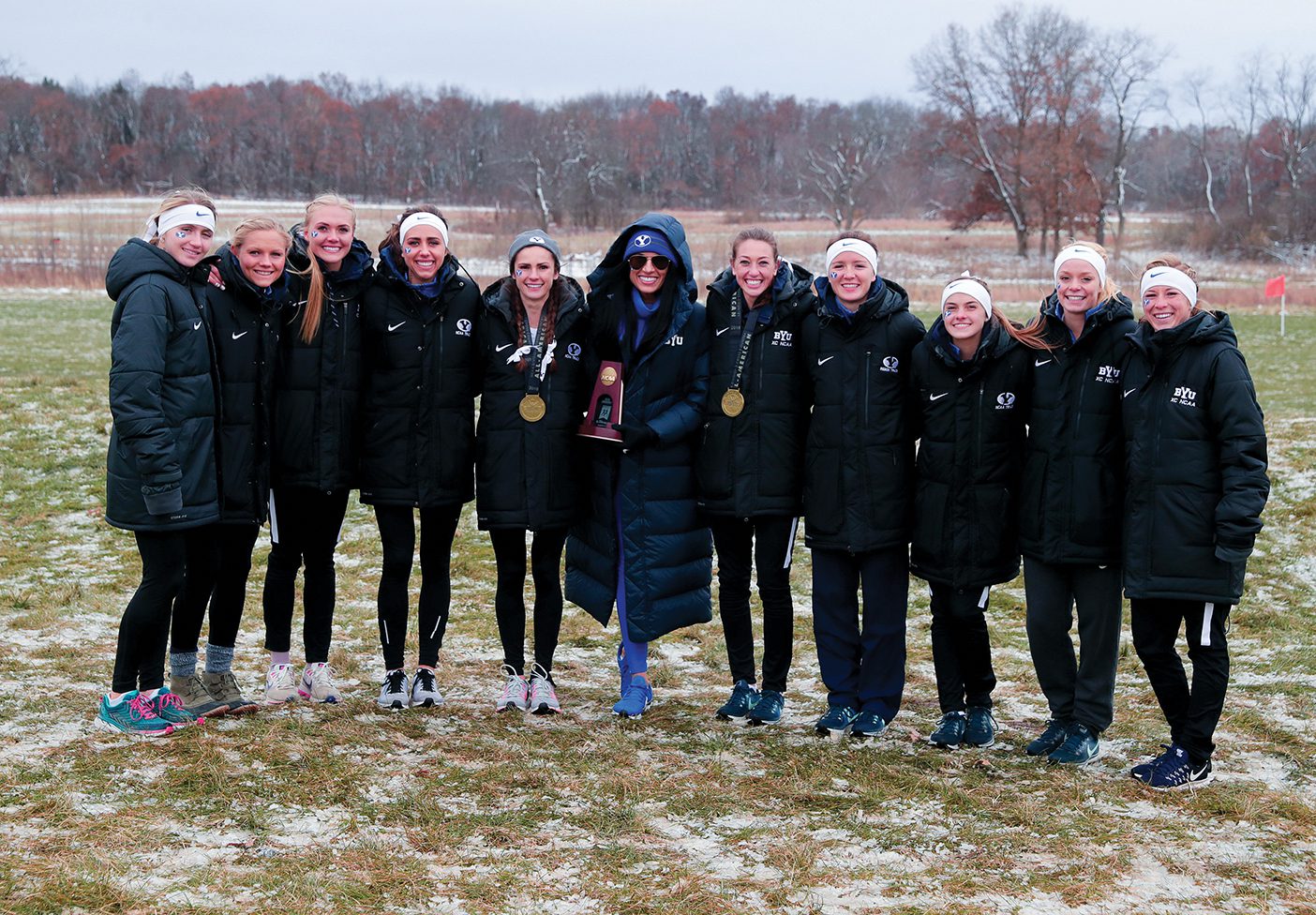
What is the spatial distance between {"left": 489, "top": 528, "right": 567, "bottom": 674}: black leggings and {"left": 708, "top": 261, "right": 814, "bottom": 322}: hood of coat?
1322 millimetres

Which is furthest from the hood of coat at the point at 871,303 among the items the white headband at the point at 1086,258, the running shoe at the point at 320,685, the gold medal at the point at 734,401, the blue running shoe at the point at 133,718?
the blue running shoe at the point at 133,718

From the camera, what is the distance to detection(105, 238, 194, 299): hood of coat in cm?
474

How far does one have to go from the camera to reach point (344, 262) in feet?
17.4

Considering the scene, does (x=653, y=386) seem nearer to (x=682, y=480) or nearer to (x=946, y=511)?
(x=682, y=480)

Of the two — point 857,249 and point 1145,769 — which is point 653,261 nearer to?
point 857,249

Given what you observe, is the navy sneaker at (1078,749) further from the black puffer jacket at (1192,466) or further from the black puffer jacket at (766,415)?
the black puffer jacket at (766,415)

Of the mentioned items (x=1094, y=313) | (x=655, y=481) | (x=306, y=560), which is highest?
(x=1094, y=313)

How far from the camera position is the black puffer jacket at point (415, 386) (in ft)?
17.3

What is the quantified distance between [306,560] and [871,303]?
9.21 ft

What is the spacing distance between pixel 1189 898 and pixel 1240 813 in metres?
0.80

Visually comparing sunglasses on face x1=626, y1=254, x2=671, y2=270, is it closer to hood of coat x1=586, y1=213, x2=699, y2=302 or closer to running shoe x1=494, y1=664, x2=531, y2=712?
hood of coat x1=586, y1=213, x2=699, y2=302

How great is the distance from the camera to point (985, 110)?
6362cm

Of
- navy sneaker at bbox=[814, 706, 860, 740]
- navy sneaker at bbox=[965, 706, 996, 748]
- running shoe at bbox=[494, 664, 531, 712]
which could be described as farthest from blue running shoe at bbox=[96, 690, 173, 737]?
navy sneaker at bbox=[965, 706, 996, 748]

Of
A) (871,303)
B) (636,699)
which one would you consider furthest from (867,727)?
(871,303)
